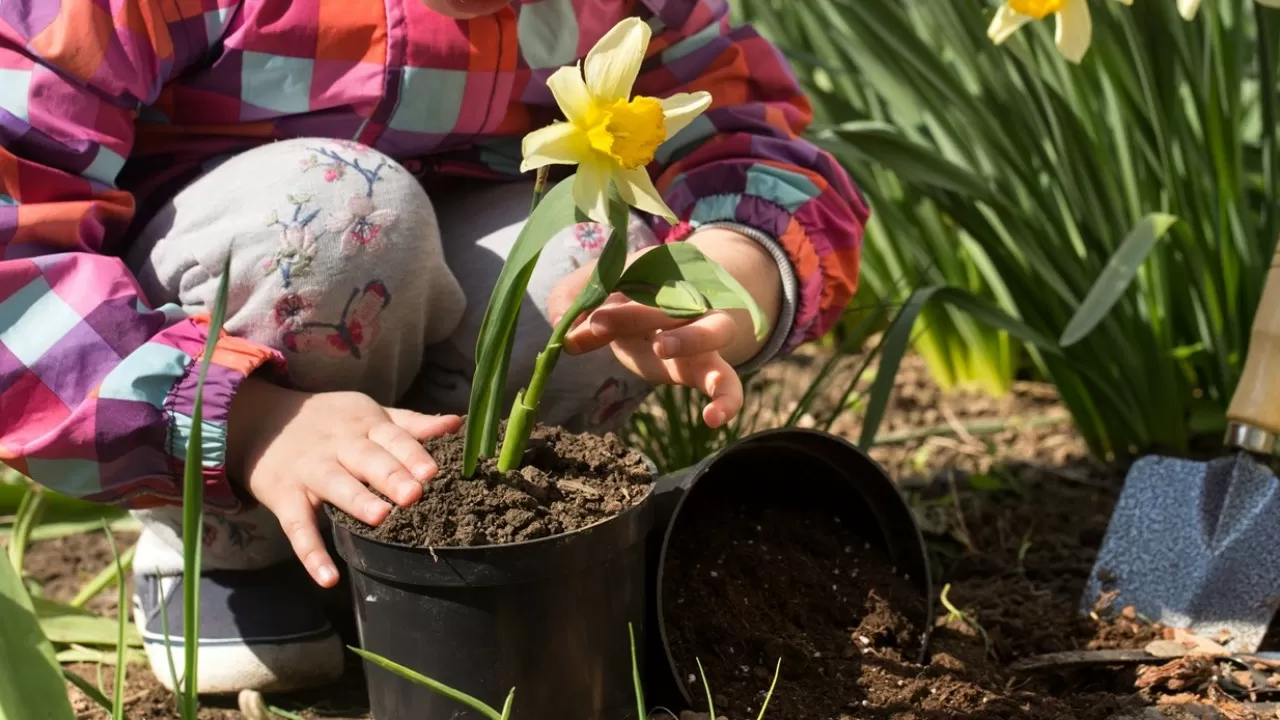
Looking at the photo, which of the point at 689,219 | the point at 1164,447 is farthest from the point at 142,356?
the point at 1164,447

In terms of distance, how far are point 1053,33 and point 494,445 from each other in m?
1.01

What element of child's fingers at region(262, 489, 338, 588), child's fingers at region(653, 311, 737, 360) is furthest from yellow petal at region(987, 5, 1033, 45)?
child's fingers at region(262, 489, 338, 588)

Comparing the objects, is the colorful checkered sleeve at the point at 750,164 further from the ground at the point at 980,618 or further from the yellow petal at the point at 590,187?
the yellow petal at the point at 590,187

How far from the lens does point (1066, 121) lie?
1608 millimetres

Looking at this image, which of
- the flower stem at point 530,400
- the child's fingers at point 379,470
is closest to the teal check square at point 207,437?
the child's fingers at point 379,470

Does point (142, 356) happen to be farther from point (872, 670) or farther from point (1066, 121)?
point (1066, 121)

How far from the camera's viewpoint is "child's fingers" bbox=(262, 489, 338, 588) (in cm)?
95

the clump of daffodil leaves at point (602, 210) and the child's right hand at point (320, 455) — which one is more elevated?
the clump of daffodil leaves at point (602, 210)

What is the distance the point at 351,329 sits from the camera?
121cm

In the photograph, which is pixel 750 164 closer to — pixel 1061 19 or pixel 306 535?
pixel 1061 19

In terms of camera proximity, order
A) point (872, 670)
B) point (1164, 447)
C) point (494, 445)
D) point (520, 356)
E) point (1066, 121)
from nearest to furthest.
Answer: point (494, 445) < point (872, 670) < point (520, 356) < point (1066, 121) < point (1164, 447)

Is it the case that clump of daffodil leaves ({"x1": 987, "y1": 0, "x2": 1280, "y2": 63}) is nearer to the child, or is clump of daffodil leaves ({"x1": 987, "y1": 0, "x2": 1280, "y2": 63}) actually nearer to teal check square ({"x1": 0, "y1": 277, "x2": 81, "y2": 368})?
the child

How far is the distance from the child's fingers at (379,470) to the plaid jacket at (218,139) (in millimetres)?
127

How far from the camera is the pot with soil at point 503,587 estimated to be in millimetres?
924
